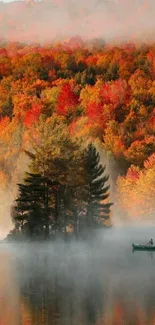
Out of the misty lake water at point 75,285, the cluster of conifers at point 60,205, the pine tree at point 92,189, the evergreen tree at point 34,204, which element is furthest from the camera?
the pine tree at point 92,189

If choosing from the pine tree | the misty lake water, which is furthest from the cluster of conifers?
the misty lake water

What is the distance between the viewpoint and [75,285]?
192 feet

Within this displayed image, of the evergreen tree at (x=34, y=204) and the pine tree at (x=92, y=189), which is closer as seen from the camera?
the evergreen tree at (x=34, y=204)

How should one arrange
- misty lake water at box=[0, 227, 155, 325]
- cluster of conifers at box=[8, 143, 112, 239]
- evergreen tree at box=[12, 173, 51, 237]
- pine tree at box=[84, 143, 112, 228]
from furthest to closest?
pine tree at box=[84, 143, 112, 228]
cluster of conifers at box=[8, 143, 112, 239]
evergreen tree at box=[12, 173, 51, 237]
misty lake water at box=[0, 227, 155, 325]

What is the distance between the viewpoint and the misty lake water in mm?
47281

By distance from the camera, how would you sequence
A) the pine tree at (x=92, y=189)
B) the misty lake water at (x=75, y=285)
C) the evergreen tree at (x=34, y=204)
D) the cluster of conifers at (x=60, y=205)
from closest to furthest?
the misty lake water at (x=75, y=285) < the evergreen tree at (x=34, y=204) < the cluster of conifers at (x=60, y=205) < the pine tree at (x=92, y=189)

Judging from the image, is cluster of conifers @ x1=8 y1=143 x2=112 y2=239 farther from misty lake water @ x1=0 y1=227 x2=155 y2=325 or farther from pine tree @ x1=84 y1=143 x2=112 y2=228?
misty lake water @ x1=0 y1=227 x2=155 y2=325

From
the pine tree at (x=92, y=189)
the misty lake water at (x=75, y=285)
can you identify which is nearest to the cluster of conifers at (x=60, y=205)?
the pine tree at (x=92, y=189)

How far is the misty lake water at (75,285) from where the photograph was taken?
4728cm

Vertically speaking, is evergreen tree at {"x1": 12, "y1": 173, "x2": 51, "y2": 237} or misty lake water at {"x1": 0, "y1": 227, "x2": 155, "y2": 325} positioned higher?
evergreen tree at {"x1": 12, "y1": 173, "x2": 51, "y2": 237}

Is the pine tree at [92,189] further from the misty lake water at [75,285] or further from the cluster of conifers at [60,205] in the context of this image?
the misty lake water at [75,285]

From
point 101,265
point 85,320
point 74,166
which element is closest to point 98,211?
point 74,166

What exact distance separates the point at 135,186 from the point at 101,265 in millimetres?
71123

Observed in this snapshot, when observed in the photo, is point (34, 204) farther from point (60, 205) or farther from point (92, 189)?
point (92, 189)
